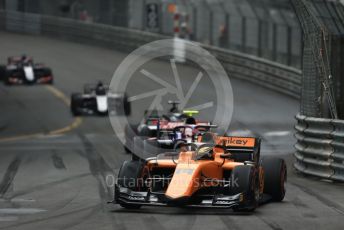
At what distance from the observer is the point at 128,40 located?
167ft

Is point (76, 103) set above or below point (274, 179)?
below

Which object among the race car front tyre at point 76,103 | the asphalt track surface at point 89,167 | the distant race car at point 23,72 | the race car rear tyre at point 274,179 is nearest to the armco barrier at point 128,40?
the asphalt track surface at point 89,167

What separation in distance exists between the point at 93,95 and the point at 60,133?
4.12 meters

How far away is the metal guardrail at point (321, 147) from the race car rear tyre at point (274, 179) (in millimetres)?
2339

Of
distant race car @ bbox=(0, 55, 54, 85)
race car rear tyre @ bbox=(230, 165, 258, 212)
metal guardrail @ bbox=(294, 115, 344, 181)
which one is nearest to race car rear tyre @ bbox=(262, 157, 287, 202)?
race car rear tyre @ bbox=(230, 165, 258, 212)

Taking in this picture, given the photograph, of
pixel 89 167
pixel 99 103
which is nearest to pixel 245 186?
pixel 89 167

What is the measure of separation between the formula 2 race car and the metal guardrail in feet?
7.60

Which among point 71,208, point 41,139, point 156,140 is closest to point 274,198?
point 71,208

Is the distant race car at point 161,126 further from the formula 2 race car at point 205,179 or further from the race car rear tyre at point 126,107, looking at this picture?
the race car rear tyre at point 126,107

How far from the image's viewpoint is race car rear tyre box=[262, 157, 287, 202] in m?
15.2

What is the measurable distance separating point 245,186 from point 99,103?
64.6 feet

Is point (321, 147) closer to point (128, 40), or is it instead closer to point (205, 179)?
point (205, 179)

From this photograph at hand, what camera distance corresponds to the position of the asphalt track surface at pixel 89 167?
13.0 meters

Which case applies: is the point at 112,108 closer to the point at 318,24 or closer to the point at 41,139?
the point at 41,139
